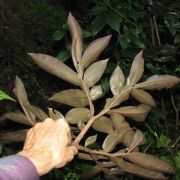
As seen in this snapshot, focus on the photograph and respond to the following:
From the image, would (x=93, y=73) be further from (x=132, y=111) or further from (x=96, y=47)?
(x=132, y=111)

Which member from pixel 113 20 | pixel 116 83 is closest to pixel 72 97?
pixel 116 83

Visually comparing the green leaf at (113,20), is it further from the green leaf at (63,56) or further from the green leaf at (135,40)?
the green leaf at (63,56)

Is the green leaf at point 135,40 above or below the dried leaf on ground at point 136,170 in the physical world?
above

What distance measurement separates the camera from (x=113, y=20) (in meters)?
2.02

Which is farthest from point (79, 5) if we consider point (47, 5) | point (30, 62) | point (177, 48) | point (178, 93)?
point (177, 48)

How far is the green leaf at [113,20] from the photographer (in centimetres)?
199

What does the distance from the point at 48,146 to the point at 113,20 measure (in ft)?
3.15

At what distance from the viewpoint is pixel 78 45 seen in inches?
59.3

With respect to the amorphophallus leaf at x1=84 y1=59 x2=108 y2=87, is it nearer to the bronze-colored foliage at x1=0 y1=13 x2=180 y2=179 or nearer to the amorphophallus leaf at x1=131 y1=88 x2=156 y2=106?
the bronze-colored foliage at x1=0 y1=13 x2=180 y2=179

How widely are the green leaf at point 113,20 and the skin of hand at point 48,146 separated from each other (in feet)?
2.67

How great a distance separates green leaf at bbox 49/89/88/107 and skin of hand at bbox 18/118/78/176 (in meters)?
0.20

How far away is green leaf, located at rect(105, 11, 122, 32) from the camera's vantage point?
1.99 m

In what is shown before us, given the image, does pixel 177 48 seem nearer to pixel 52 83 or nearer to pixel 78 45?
pixel 78 45

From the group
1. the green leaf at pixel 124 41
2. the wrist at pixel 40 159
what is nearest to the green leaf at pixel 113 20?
the green leaf at pixel 124 41
